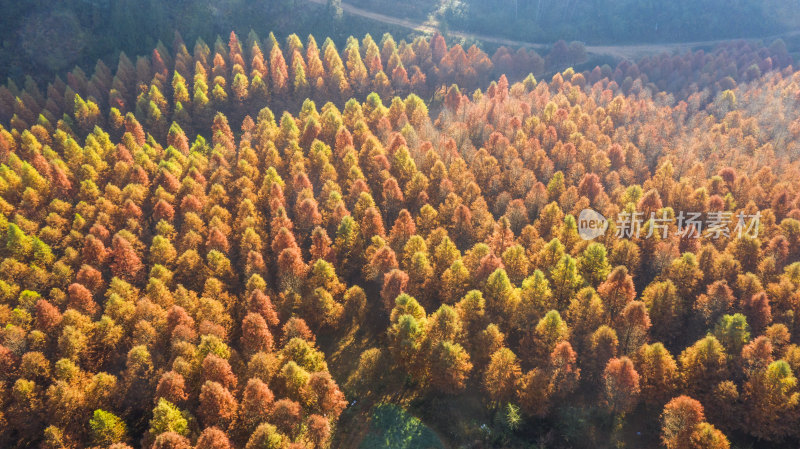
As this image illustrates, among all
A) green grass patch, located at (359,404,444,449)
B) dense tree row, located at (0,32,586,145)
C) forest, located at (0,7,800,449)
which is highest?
dense tree row, located at (0,32,586,145)

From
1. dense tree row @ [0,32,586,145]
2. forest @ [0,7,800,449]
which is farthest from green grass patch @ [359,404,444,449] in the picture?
dense tree row @ [0,32,586,145]

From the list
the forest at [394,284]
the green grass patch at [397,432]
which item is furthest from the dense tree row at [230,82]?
the green grass patch at [397,432]

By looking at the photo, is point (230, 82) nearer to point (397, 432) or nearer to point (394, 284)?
point (394, 284)

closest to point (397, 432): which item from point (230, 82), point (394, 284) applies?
point (394, 284)

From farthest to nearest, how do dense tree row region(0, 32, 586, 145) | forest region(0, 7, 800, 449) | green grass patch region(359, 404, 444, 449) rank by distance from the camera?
dense tree row region(0, 32, 586, 145) → green grass patch region(359, 404, 444, 449) → forest region(0, 7, 800, 449)

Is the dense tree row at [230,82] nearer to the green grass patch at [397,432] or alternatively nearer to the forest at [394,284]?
the forest at [394,284]

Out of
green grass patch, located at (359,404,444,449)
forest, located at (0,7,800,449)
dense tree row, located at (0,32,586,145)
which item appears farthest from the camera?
dense tree row, located at (0,32,586,145)

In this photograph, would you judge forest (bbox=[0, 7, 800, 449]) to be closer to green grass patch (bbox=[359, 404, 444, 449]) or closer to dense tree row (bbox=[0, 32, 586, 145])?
green grass patch (bbox=[359, 404, 444, 449])

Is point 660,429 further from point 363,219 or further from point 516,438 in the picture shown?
point 363,219
